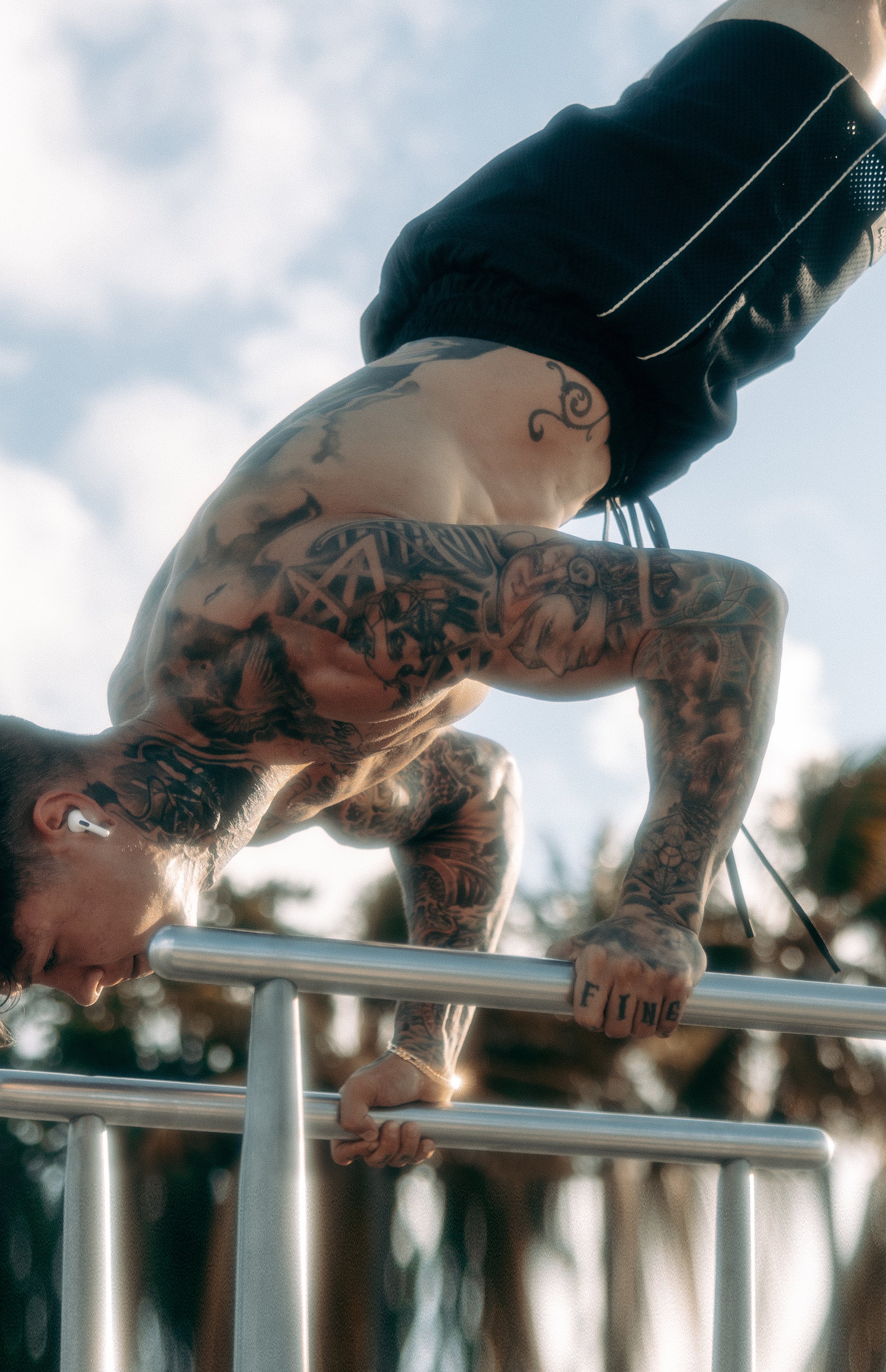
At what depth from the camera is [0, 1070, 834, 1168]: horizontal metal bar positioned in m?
1.87

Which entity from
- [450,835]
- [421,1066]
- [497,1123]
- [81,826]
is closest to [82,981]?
[81,826]

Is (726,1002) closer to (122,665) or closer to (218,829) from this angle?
(218,829)

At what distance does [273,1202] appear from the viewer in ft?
4.36

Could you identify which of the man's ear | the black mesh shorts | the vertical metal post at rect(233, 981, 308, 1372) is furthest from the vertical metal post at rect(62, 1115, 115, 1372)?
the black mesh shorts

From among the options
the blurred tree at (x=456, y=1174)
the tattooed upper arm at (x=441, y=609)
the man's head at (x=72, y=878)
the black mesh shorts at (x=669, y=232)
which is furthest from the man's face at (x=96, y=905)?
the blurred tree at (x=456, y=1174)

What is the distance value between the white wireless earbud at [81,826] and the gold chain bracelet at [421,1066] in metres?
0.69

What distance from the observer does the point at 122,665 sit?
9.30 ft

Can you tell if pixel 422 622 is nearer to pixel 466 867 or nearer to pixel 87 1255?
pixel 87 1255

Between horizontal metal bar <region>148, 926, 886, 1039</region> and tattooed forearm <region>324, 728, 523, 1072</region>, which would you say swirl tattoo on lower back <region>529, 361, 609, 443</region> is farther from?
horizontal metal bar <region>148, 926, 886, 1039</region>

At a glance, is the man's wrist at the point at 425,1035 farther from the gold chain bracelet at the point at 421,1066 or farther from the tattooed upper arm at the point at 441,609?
the tattooed upper arm at the point at 441,609

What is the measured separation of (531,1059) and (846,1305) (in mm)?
2772

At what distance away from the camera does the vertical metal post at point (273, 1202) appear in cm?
129

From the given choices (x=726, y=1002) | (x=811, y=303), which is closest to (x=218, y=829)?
(x=726, y=1002)

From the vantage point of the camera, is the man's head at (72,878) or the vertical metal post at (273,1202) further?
the man's head at (72,878)
